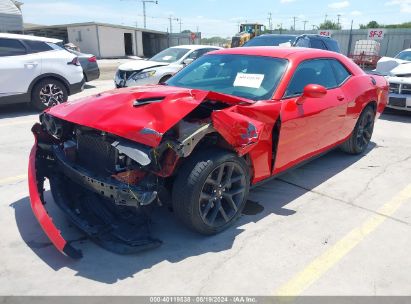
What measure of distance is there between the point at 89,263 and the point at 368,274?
2.17 m

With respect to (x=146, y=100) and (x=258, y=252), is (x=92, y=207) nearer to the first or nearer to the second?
(x=146, y=100)

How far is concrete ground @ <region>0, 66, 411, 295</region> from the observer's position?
8.50 feet

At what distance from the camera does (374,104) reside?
5.49 metres

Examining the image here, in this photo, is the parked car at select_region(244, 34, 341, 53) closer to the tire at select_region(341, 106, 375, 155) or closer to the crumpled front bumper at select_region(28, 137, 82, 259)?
the tire at select_region(341, 106, 375, 155)

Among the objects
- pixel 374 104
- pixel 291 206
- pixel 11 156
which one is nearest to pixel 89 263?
pixel 291 206

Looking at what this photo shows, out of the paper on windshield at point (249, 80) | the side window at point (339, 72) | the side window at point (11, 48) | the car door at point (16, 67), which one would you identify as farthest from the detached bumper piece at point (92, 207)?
the side window at point (11, 48)

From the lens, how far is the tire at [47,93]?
786 cm

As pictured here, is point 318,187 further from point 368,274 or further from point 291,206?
point 368,274

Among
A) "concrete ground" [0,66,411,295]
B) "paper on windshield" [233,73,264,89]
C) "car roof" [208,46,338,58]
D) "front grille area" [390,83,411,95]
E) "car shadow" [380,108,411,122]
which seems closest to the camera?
"concrete ground" [0,66,411,295]

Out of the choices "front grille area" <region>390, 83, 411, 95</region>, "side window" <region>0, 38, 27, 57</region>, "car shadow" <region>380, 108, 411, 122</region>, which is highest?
"side window" <region>0, 38, 27, 57</region>

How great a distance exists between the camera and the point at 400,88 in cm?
800

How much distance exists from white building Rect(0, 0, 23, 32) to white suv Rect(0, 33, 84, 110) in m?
28.5

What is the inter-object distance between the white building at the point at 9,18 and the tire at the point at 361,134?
114 feet

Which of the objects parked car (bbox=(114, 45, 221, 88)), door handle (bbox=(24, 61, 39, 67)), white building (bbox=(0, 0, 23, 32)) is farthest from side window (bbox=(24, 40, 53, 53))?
white building (bbox=(0, 0, 23, 32))
